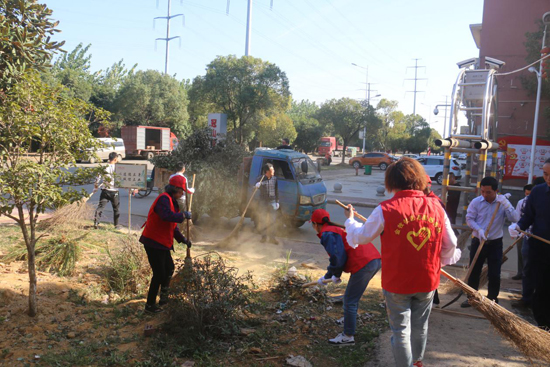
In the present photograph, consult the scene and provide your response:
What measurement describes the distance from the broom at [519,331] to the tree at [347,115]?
37.3 meters

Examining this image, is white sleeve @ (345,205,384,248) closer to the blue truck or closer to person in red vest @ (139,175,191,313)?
person in red vest @ (139,175,191,313)

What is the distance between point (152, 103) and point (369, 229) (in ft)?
141

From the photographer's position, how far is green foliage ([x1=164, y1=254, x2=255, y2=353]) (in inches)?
167

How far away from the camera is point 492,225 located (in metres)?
5.45

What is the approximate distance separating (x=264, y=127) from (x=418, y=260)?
27.1 metres

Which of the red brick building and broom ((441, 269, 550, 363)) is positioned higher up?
the red brick building

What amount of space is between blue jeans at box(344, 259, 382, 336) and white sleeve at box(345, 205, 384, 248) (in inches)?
39.2

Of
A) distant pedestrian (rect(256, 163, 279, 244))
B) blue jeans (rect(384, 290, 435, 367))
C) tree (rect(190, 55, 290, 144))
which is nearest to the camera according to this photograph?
blue jeans (rect(384, 290, 435, 367))

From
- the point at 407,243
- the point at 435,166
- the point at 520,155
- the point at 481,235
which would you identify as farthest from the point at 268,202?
the point at 435,166

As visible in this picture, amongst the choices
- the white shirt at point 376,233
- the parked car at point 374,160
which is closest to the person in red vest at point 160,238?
the white shirt at point 376,233

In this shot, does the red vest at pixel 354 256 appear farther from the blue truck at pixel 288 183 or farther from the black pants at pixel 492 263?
→ the blue truck at pixel 288 183

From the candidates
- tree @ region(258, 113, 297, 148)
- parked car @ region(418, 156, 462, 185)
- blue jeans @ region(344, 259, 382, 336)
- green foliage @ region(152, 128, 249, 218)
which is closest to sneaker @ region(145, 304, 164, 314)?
blue jeans @ region(344, 259, 382, 336)

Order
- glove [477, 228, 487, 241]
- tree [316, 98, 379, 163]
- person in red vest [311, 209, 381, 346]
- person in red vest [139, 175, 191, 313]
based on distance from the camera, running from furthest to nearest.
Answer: tree [316, 98, 379, 163]
glove [477, 228, 487, 241]
person in red vest [139, 175, 191, 313]
person in red vest [311, 209, 381, 346]

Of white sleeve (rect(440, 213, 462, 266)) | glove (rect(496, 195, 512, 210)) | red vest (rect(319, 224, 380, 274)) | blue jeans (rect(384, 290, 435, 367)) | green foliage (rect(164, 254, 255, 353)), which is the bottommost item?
green foliage (rect(164, 254, 255, 353))
